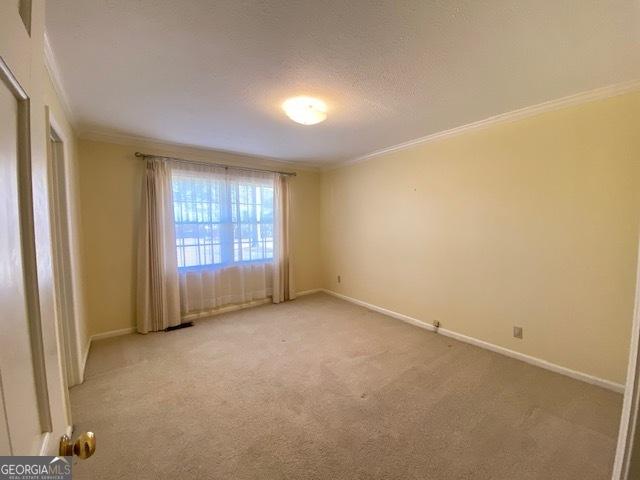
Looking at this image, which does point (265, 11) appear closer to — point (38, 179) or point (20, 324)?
point (38, 179)

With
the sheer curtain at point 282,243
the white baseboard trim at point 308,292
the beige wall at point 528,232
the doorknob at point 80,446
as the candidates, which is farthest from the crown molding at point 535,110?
the doorknob at point 80,446

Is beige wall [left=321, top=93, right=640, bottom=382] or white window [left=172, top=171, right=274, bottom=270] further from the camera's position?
white window [left=172, top=171, right=274, bottom=270]

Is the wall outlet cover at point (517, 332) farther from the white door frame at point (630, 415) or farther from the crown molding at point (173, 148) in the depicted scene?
the crown molding at point (173, 148)

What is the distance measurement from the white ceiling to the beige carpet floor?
7.63 feet

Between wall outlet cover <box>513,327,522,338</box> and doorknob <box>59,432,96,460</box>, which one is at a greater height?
doorknob <box>59,432,96,460</box>

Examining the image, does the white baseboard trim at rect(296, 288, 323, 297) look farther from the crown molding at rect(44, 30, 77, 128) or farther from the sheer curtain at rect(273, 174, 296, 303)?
the crown molding at rect(44, 30, 77, 128)

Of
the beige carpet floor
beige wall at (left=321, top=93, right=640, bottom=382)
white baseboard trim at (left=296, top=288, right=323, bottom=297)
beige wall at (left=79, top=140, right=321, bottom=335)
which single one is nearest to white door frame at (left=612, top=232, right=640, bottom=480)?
the beige carpet floor

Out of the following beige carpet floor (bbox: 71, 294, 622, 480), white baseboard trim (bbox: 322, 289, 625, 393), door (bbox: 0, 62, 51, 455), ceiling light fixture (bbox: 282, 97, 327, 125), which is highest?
ceiling light fixture (bbox: 282, 97, 327, 125)

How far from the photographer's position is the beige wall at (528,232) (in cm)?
209

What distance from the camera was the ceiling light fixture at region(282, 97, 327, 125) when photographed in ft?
7.22

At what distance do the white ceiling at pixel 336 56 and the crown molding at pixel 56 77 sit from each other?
41 mm

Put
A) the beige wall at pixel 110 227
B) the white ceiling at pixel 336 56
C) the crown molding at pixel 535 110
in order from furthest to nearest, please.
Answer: the beige wall at pixel 110 227 < the crown molding at pixel 535 110 < the white ceiling at pixel 336 56

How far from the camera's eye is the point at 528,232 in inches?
98.9

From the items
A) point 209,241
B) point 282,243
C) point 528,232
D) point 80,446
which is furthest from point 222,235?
point 528,232
